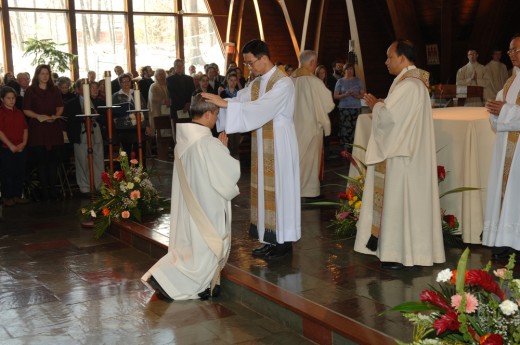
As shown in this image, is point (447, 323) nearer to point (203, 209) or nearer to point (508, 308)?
point (508, 308)

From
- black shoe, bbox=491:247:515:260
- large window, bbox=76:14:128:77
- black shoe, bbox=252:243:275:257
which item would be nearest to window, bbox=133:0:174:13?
large window, bbox=76:14:128:77

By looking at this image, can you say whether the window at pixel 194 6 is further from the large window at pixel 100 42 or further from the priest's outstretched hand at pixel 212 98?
the priest's outstretched hand at pixel 212 98

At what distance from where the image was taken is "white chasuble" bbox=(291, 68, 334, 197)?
293 inches

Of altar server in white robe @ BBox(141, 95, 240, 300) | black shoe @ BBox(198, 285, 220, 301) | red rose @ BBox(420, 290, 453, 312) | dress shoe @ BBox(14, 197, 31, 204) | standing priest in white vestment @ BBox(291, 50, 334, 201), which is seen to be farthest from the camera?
dress shoe @ BBox(14, 197, 31, 204)

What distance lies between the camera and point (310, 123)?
24.5ft

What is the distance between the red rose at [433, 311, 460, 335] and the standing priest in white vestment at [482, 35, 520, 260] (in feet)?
8.28

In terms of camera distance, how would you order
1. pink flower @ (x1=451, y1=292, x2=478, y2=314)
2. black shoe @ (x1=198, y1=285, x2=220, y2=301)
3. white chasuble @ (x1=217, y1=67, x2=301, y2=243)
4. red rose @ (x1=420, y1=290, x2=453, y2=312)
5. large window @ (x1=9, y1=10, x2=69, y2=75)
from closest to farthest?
1. pink flower @ (x1=451, y1=292, x2=478, y2=314)
2. red rose @ (x1=420, y1=290, x2=453, y2=312)
3. black shoe @ (x1=198, y1=285, x2=220, y2=301)
4. white chasuble @ (x1=217, y1=67, x2=301, y2=243)
5. large window @ (x1=9, y1=10, x2=69, y2=75)

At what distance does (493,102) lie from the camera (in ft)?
15.3

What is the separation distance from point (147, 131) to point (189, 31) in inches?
407

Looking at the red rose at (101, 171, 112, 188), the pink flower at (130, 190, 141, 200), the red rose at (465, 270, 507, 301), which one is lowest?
the pink flower at (130, 190, 141, 200)

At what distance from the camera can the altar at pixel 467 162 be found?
5352 mm

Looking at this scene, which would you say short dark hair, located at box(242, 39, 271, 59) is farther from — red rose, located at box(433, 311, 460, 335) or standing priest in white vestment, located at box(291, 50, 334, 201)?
red rose, located at box(433, 311, 460, 335)

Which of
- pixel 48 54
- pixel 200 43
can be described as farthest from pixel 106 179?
pixel 200 43

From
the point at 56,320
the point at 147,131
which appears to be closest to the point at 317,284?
the point at 56,320
